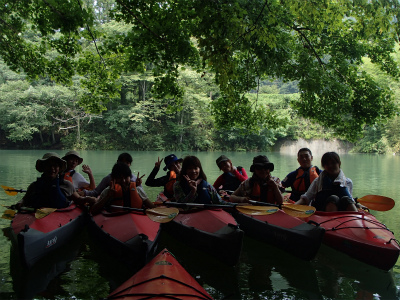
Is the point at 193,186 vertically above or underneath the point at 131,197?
above

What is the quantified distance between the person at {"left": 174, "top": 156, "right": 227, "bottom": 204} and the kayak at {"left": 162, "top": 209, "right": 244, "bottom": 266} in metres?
0.19

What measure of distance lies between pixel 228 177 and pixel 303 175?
4.51ft

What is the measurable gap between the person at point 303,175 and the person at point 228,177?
0.83m

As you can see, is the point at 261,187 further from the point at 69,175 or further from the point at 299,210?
the point at 69,175

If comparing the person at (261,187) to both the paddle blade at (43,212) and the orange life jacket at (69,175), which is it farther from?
the orange life jacket at (69,175)

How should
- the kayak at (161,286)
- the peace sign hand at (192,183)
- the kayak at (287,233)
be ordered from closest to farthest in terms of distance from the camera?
1. the kayak at (161,286)
2. the kayak at (287,233)
3. the peace sign hand at (192,183)

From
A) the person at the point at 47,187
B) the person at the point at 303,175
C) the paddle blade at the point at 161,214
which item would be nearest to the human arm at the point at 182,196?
the paddle blade at the point at 161,214

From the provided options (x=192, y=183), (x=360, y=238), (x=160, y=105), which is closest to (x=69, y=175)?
(x=192, y=183)

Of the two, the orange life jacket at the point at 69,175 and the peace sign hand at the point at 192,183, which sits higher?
the peace sign hand at the point at 192,183

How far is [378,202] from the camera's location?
5.14m

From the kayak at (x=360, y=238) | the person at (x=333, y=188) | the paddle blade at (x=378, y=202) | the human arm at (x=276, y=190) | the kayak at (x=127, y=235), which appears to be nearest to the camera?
the kayak at (x=127, y=235)

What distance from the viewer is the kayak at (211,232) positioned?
396 centimetres

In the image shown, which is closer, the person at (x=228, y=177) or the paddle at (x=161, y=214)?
the paddle at (x=161, y=214)

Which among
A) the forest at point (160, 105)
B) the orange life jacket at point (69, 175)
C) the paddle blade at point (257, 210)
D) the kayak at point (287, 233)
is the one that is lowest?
the kayak at point (287, 233)
